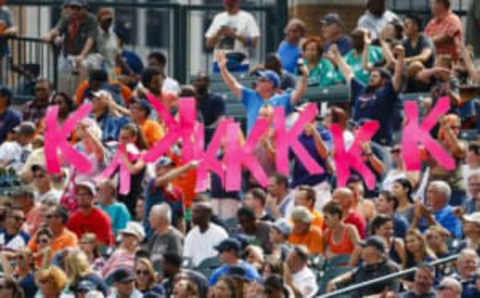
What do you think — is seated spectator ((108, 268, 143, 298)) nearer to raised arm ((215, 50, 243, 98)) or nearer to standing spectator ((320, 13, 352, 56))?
raised arm ((215, 50, 243, 98))

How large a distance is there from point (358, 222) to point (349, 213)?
0.45 ft

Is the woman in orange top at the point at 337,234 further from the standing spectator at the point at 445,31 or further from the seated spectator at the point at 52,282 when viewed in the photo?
the standing spectator at the point at 445,31

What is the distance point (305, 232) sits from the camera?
25.2 meters

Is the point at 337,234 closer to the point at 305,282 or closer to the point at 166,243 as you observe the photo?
the point at 305,282

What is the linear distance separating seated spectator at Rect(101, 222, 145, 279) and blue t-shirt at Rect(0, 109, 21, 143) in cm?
429

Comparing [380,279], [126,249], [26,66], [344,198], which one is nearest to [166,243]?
[126,249]

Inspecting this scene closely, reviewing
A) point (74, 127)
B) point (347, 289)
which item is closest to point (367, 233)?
point (347, 289)

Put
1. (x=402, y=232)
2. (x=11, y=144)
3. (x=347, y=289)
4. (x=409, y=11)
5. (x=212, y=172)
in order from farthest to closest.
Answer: (x=409, y=11), (x=11, y=144), (x=212, y=172), (x=402, y=232), (x=347, y=289)

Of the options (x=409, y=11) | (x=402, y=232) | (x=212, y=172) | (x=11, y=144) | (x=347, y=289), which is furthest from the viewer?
(x=409, y=11)

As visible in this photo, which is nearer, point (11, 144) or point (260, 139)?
point (260, 139)

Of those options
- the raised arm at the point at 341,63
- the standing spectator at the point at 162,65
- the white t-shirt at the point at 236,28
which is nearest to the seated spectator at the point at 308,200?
the raised arm at the point at 341,63

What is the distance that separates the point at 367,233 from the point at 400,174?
1592 millimetres

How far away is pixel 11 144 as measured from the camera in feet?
94.8

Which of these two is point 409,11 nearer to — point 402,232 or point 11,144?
point 11,144
